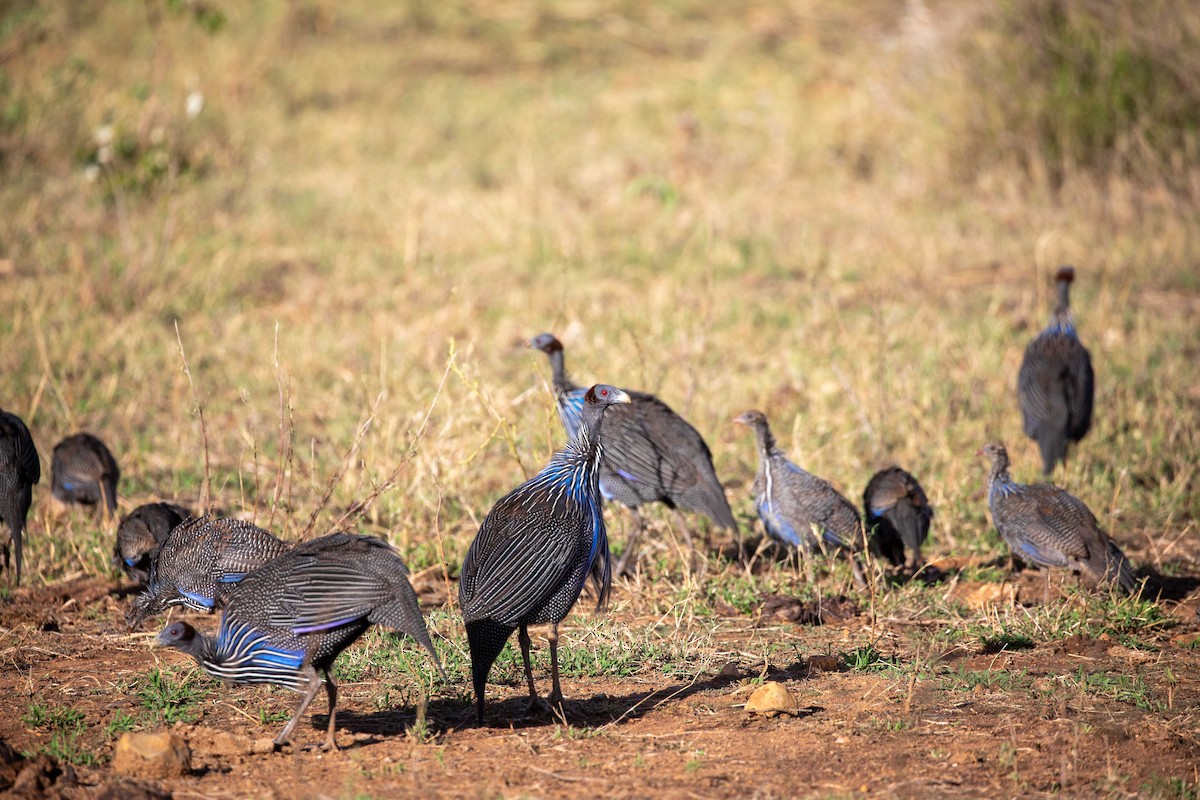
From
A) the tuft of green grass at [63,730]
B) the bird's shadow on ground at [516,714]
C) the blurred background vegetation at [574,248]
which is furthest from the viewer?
the blurred background vegetation at [574,248]

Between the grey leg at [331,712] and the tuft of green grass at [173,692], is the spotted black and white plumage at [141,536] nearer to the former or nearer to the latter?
the tuft of green grass at [173,692]

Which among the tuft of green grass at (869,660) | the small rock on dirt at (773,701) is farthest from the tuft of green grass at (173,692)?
the tuft of green grass at (869,660)

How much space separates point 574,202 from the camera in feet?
36.4

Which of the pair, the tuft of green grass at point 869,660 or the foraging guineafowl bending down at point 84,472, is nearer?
the tuft of green grass at point 869,660

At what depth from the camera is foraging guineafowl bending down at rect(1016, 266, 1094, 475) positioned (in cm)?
681

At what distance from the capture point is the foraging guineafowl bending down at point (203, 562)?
177 inches

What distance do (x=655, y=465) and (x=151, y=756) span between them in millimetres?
2782

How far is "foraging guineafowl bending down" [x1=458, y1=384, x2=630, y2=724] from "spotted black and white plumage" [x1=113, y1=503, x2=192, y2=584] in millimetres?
1616

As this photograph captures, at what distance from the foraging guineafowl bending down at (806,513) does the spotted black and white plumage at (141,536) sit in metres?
2.53

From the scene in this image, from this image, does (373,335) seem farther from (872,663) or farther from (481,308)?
(872,663)

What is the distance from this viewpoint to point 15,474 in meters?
5.35

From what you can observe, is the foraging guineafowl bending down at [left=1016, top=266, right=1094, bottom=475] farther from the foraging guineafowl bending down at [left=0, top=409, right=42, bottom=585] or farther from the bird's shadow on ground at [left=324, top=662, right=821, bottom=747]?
the foraging guineafowl bending down at [left=0, top=409, right=42, bottom=585]

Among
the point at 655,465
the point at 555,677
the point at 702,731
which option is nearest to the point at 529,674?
the point at 555,677

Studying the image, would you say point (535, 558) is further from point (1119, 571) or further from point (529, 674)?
point (1119, 571)
